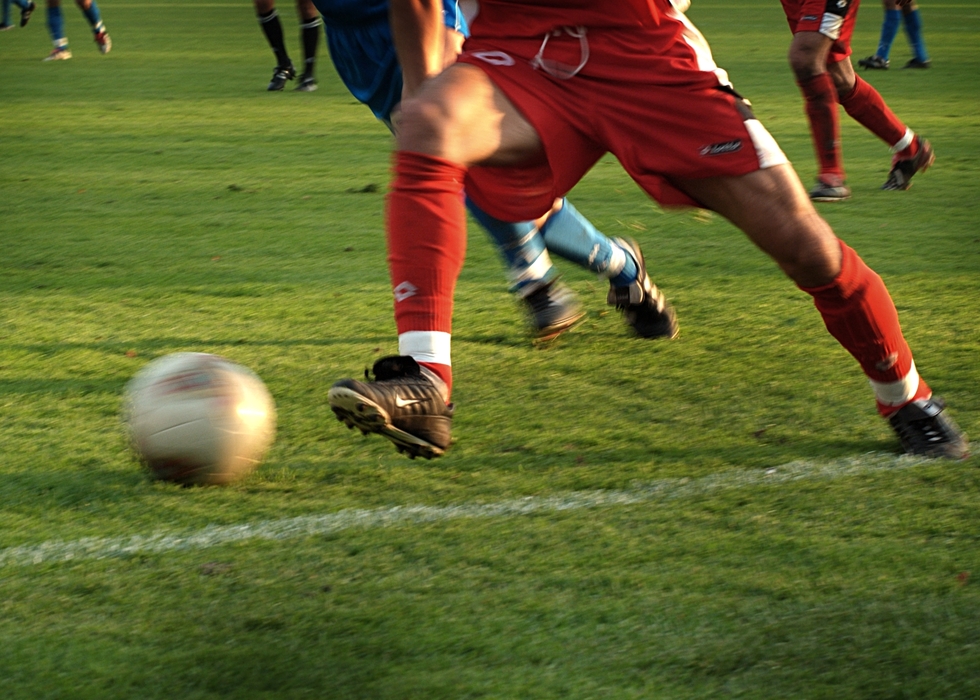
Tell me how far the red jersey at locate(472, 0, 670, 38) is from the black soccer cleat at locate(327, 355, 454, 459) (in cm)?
86

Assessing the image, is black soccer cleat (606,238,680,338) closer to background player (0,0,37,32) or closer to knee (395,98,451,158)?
knee (395,98,451,158)

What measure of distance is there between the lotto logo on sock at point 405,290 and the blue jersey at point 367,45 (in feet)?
5.25

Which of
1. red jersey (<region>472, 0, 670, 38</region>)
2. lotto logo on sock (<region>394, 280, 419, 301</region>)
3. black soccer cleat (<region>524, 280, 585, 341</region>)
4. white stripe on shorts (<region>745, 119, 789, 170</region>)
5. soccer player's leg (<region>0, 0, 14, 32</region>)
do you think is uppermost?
red jersey (<region>472, 0, 670, 38</region>)

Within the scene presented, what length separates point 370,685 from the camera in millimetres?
2039

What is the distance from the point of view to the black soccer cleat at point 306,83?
40.9 feet

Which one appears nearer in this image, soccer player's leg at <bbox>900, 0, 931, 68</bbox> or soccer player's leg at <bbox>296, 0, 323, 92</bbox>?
soccer player's leg at <bbox>296, 0, 323, 92</bbox>

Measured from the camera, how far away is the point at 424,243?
2.78 metres

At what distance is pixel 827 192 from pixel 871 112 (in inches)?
20.0

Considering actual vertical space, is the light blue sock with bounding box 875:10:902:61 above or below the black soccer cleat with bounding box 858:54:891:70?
above

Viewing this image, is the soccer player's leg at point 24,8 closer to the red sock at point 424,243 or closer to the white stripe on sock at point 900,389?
the red sock at point 424,243

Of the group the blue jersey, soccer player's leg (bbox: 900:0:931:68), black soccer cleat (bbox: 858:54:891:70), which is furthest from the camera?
black soccer cleat (bbox: 858:54:891:70)

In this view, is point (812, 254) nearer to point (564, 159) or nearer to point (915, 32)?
point (564, 159)

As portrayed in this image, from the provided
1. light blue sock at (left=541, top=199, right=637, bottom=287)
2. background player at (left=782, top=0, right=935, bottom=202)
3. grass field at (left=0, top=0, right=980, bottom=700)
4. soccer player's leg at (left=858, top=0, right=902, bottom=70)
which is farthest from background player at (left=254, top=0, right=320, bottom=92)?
light blue sock at (left=541, top=199, right=637, bottom=287)

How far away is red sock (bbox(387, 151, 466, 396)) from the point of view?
2.77m
